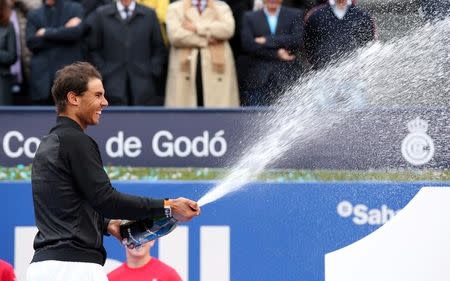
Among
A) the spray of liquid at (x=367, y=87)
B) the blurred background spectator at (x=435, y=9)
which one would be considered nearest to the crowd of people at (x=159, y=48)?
the spray of liquid at (x=367, y=87)

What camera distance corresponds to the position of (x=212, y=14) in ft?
38.7

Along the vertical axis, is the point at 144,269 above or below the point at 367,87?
below

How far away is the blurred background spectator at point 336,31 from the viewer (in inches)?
429

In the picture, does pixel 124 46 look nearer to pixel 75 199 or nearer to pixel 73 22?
pixel 73 22

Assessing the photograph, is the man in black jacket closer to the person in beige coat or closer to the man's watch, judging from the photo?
the man's watch

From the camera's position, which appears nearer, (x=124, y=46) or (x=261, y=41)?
(x=261, y=41)

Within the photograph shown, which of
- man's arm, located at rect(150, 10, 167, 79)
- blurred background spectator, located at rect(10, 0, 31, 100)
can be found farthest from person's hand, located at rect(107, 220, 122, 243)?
blurred background spectator, located at rect(10, 0, 31, 100)

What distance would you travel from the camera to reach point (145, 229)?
256 inches

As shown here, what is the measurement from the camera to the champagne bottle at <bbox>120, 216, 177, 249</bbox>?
6.39 meters

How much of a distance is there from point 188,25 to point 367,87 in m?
2.42

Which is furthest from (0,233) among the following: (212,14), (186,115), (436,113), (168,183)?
(212,14)

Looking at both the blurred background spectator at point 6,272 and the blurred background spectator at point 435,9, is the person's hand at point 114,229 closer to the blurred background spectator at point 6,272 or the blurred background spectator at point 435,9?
the blurred background spectator at point 6,272

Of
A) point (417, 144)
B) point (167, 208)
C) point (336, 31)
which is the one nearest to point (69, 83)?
point (167, 208)

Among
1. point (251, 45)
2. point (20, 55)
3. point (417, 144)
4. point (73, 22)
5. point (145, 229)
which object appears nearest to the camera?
point (145, 229)
